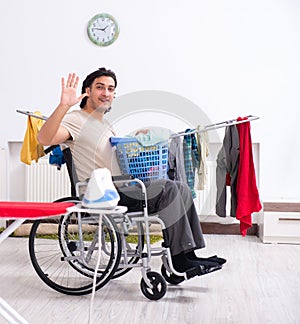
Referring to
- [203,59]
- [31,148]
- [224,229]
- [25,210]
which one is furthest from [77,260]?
[203,59]

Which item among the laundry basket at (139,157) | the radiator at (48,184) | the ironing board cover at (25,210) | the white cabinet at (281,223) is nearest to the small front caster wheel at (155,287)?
the laundry basket at (139,157)

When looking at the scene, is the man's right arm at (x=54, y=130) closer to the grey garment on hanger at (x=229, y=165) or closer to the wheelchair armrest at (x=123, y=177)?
the wheelchair armrest at (x=123, y=177)

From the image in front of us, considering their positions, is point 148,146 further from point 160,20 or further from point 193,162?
point 160,20

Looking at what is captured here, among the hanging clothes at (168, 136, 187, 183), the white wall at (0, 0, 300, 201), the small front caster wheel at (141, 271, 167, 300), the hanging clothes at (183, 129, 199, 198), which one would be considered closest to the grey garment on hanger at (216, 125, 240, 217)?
the hanging clothes at (183, 129, 199, 198)

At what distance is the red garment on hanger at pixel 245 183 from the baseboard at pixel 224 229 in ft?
4.80

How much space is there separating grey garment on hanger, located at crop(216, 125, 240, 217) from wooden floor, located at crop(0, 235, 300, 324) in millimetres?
385

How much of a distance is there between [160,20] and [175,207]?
256 cm

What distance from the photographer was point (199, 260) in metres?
2.99

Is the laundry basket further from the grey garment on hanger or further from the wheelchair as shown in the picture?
the grey garment on hanger

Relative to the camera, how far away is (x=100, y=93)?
3234 mm

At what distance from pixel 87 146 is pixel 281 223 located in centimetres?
213

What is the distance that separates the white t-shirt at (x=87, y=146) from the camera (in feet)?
9.82

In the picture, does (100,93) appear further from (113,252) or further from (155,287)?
(155,287)

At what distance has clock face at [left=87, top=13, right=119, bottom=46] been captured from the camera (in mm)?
5066
